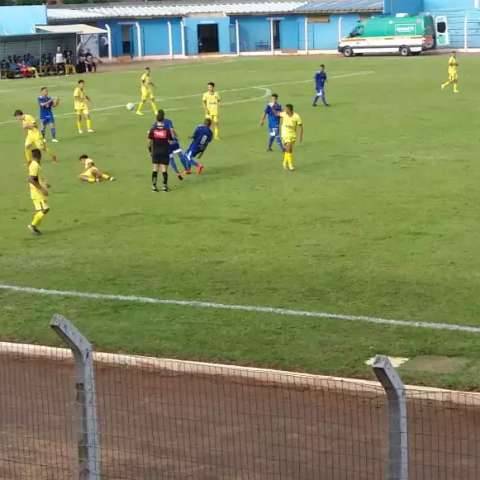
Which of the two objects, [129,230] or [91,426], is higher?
[91,426]

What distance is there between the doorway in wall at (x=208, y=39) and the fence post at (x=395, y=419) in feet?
289

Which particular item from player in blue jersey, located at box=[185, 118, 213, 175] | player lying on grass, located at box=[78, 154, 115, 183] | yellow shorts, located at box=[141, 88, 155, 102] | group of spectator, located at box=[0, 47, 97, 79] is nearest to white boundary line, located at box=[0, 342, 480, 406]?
player lying on grass, located at box=[78, 154, 115, 183]

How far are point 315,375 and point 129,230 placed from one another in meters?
10.1

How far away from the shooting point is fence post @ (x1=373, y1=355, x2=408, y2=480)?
7090mm

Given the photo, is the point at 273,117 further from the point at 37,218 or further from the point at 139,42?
the point at 139,42

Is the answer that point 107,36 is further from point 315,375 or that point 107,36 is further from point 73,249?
point 315,375

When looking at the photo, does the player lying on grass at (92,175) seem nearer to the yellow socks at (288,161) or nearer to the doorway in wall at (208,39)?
the yellow socks at (288,161)

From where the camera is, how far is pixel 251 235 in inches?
854

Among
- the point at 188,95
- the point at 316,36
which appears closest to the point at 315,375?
the point at 188,95

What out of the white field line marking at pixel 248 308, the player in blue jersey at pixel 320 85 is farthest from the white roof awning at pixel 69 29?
the white field line marking at pixel 248 308

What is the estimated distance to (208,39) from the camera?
94.4 metres

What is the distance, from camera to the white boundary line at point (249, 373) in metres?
12.1

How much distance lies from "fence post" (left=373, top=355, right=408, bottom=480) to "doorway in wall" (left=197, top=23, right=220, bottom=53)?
88157 mm

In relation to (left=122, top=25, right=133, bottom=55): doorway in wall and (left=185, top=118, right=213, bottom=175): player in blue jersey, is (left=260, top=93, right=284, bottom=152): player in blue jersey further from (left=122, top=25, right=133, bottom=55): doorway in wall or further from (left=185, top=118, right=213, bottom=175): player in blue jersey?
(left=122, top=25, right=133, bottom=55): doorway in wall
